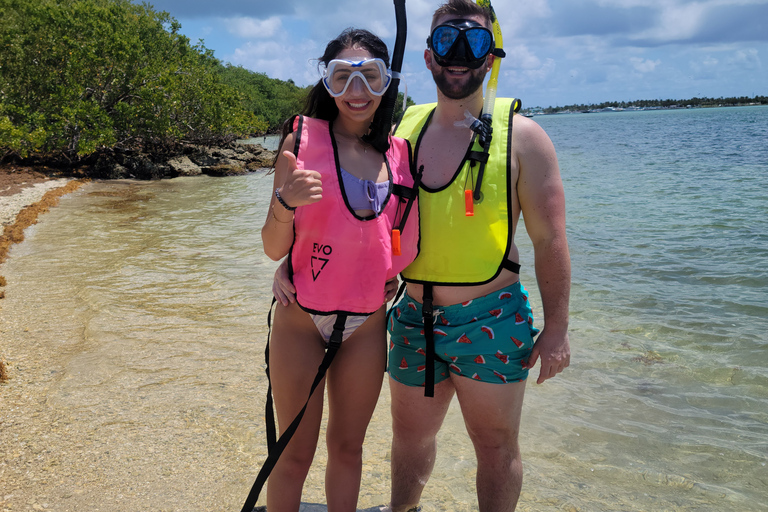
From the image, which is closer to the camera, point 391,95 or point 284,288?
point 284,288

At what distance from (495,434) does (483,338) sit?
41 centimetres

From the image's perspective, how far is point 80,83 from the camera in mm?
18875

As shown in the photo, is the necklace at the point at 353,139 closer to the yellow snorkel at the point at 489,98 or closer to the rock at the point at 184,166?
the yellow snorkel at the point at 489,98

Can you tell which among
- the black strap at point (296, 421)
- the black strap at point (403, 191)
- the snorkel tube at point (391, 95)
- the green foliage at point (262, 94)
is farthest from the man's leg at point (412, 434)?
the green foliage at point (262, 94)

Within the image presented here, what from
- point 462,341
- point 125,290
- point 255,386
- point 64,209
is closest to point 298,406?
point 462,341

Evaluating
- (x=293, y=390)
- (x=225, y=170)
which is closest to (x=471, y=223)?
(x=293, y=390)

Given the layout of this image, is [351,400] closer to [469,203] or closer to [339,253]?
[339,253]

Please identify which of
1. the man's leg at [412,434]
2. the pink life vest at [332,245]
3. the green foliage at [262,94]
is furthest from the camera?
the green foliage at [262,94]

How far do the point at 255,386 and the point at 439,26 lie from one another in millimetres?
2972

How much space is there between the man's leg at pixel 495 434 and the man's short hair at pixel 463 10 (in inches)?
58.8

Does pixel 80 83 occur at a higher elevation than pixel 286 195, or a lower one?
higher

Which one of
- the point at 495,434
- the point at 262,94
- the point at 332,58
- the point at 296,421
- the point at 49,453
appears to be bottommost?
the point at 49,453

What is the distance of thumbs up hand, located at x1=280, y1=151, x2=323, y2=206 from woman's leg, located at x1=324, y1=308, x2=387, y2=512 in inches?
22.4

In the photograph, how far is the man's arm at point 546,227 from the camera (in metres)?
2.33
